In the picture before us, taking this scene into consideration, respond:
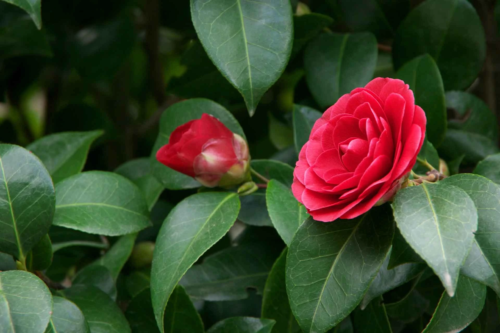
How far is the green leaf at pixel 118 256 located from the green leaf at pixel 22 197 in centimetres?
17

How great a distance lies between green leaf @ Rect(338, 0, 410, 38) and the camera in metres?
0.88

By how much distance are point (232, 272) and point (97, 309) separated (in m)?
0.20

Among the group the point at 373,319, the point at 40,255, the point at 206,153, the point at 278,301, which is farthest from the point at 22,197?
the point at 373,319

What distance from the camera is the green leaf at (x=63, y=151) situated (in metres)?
0.88

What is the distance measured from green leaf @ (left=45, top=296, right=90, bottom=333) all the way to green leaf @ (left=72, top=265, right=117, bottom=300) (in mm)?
128

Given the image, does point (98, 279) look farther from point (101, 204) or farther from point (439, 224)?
point (439, 224)

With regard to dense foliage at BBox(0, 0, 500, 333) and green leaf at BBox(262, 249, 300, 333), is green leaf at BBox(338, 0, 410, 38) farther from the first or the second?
green leaf at BBox(262, 249, 300, 333)

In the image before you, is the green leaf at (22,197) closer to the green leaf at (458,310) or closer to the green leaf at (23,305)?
the green leaf at (23,305)

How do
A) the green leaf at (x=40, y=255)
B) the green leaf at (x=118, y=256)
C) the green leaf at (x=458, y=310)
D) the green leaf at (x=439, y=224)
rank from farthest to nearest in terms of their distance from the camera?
the green leaf at (x=118, y=256), the green leaf at (x=40, y=255), the green leaf at (x=458, y=310), the green leaf at (x=439, y=224)

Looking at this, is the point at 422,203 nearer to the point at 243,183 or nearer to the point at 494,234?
the point at 494,234

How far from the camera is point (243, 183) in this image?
72cm

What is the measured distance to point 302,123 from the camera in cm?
78

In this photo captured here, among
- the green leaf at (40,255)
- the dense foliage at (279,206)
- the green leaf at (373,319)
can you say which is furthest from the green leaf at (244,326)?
the green leaf at (40,255)

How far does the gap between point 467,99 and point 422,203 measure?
1.36 feet
